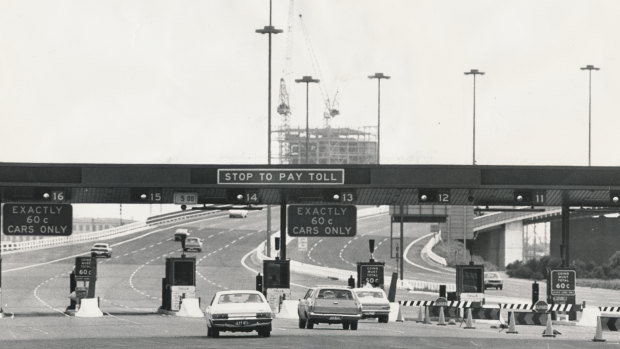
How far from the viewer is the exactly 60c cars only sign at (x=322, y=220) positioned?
48.4 meters

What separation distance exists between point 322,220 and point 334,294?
833 centimetres

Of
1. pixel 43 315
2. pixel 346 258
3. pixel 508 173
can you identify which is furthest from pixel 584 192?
pixel 346 258

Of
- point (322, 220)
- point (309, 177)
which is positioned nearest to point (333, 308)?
point (309, 177)

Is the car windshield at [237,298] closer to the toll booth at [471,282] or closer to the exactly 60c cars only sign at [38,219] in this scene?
the exactly 60c cars only sign at [38,219]

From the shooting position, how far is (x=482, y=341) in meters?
34.6

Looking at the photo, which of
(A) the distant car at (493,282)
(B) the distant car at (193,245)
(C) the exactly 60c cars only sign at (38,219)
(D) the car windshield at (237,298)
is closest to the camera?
(D) the car windshield at (237,298)

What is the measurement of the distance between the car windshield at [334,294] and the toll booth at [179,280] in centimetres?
1565

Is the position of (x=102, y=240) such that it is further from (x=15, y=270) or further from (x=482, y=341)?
(x=482, y=341)

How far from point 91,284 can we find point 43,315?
2.52 metres

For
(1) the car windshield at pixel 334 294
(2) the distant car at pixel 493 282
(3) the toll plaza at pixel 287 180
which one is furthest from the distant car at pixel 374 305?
(2) the distant car at pixel 493 282

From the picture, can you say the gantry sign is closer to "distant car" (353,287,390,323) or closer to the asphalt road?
"distant car" (353,287,390,323)

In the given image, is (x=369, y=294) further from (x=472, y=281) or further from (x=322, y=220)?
(x=472, y=281)

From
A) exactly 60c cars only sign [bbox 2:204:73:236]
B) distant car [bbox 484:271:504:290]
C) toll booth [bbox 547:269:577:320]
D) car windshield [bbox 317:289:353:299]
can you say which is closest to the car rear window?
toll booth [bbox 547:269:577:320]

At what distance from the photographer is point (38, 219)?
48.1 metres
